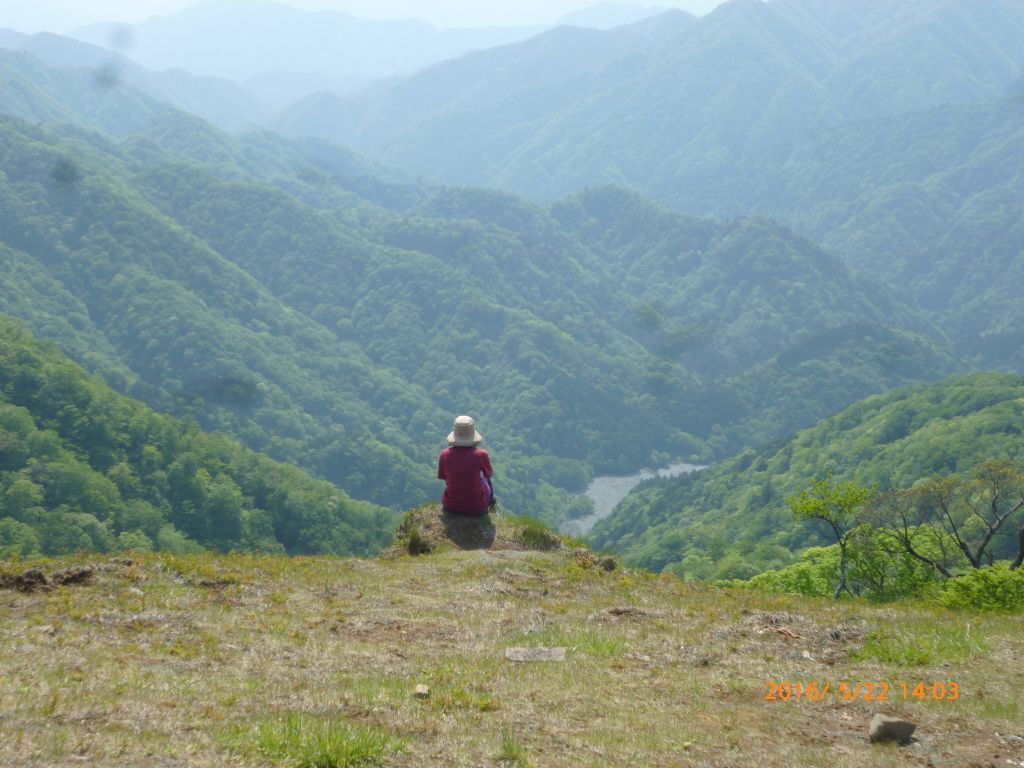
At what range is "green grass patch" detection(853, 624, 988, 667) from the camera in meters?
13.4

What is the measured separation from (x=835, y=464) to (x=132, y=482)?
411 ft

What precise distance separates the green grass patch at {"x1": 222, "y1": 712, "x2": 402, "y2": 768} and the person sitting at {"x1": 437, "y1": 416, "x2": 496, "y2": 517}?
514 inches

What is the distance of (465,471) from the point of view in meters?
23.3

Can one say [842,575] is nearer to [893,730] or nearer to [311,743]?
[893,730]

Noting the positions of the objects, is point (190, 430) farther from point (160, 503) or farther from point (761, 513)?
point (761, 513)

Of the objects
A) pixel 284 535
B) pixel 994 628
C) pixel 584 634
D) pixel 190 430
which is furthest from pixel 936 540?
pixel 190 430

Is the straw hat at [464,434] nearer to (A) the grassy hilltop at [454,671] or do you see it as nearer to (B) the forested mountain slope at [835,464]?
(A) the grassy hilltop at [454,671]

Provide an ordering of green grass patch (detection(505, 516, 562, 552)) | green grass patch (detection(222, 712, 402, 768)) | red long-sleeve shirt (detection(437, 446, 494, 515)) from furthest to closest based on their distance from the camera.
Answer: green grass patch (detection(505, 516, 562, 552)) < red long-sleeve shirt (detection(437, 446, 494, 515)) < green grass patch (detection(222, 712, 402, 768))

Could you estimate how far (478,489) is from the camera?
2358 cm

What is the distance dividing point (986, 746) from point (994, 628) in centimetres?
584

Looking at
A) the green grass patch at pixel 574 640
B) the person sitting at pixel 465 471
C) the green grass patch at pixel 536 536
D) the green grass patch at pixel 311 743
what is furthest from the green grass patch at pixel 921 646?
the person sitting at pixel 465 471
